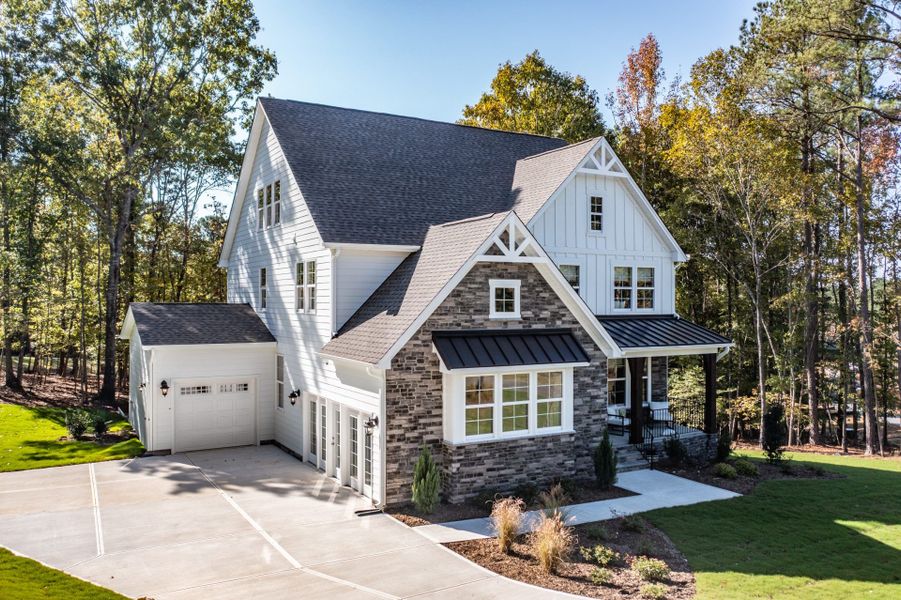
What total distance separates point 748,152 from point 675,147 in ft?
12.2

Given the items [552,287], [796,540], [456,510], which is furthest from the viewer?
[552,287]

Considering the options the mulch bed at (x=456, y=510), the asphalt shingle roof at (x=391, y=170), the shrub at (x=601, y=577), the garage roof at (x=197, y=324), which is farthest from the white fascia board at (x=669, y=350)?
the garage roof at (x=197, y=324)

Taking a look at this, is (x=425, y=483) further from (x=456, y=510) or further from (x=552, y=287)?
(x=552, y=287)

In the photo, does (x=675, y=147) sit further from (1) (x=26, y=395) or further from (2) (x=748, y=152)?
(1) (x=26, y=395)

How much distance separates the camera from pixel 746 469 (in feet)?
55.4

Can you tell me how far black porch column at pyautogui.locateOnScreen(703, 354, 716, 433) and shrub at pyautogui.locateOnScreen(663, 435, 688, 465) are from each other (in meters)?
1.66

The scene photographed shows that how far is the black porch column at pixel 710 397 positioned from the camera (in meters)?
18.5

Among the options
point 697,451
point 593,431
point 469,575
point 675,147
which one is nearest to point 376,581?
point 469,575

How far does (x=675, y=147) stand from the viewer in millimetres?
25797

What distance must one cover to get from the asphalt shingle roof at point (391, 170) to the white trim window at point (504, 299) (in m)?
3.48

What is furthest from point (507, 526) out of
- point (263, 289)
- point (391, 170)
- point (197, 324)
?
point (263, 289)

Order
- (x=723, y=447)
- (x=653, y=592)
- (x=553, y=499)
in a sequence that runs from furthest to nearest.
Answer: (x=723, y=447) → (x=553, y=499) → (x=653, y=592)

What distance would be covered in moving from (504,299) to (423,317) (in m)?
2.31

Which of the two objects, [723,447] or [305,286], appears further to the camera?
[305,286]
